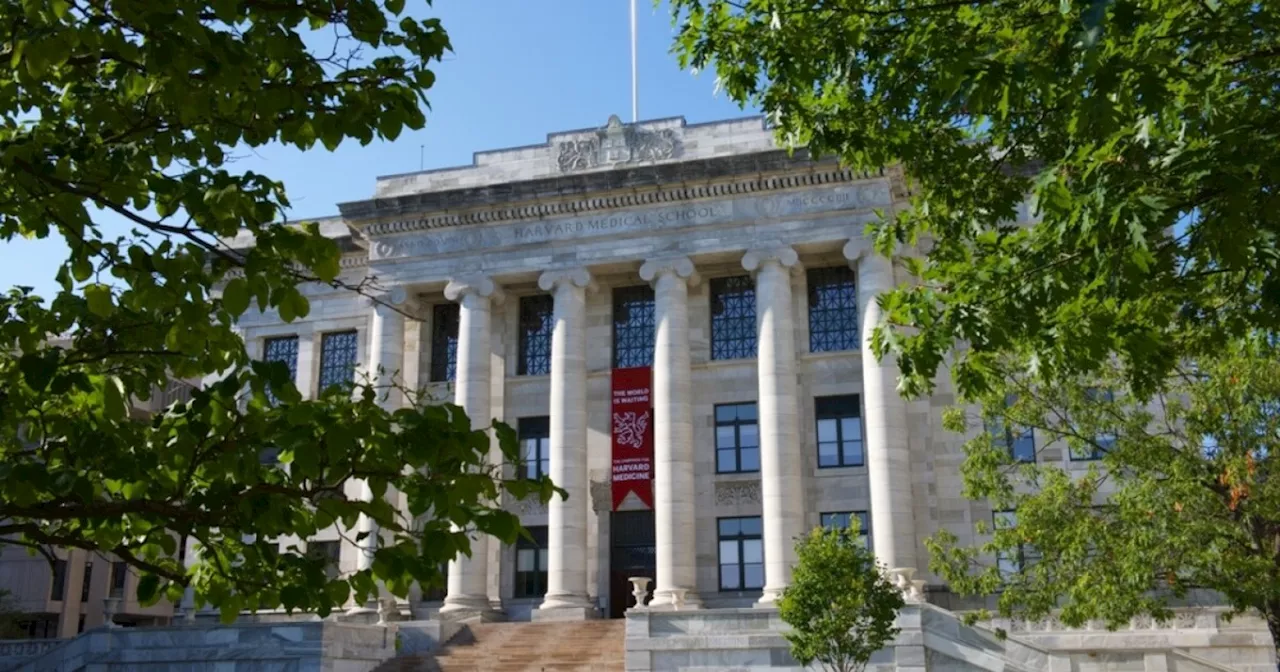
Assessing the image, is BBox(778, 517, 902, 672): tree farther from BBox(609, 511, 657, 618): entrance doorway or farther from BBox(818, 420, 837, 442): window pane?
BBox(609, 511, 657, 618): entrance doorway

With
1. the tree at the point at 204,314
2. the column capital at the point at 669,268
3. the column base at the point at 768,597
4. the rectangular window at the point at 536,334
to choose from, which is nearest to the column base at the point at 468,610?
the rectangular window at the point at 536,334

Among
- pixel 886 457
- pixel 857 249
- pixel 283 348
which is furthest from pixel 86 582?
pixel 857 249

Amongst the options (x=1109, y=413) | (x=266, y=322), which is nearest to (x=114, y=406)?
(x=1109, y=413)

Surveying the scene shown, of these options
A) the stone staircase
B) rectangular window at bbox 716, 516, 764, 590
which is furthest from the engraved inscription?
the stone staircase

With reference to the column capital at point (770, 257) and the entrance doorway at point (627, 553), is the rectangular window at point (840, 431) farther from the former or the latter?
the entrance doorway at point (627, 553)

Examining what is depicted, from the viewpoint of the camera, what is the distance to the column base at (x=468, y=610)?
3394cm

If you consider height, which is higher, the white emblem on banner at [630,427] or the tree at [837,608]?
the white emblem on banner at [630,427]

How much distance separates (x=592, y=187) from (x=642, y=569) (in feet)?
38.5

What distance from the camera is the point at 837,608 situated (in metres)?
23.5

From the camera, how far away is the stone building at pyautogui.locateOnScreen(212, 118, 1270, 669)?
33656mm

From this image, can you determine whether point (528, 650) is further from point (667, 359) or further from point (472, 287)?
point (472, 287)

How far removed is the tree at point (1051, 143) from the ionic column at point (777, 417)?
799 inches

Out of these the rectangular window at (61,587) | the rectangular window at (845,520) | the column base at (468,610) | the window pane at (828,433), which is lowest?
the column base at (468,610)

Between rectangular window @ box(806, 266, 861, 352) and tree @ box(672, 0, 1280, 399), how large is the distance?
22558 millimetres
